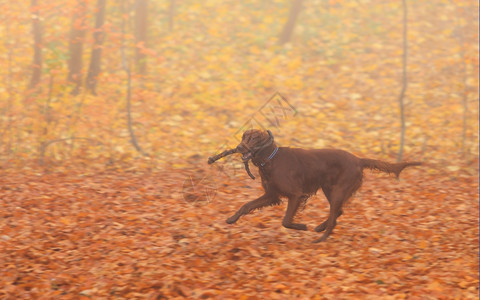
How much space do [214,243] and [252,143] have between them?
4.35 ft

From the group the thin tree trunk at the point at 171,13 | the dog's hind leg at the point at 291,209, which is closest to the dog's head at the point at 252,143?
the dog's hind leg at the point at 291,209

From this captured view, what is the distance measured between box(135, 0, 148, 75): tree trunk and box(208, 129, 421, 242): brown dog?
8001 mm

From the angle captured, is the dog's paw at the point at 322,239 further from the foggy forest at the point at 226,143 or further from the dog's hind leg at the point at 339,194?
the foggy forest at the point at 226,143

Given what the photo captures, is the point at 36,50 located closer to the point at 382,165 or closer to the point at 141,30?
the point at 141,30

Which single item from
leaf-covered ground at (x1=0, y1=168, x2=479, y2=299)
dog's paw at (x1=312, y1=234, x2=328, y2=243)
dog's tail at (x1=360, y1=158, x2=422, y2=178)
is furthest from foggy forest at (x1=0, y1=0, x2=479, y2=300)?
dog's tail at (x1=360, y1=158, x2=422, y2=178)

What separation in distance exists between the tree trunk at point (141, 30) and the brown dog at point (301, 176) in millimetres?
8001

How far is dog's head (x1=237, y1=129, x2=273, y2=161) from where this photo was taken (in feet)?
19.3

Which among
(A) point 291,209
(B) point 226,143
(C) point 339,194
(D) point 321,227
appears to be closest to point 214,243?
(A) point 291,209

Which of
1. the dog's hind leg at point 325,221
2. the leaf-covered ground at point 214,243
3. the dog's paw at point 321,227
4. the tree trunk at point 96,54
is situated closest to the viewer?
the leaf-covered ground at point 214,243

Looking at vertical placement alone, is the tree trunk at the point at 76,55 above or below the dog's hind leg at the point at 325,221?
above

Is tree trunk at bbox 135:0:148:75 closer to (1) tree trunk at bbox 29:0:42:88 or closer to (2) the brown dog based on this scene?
(1) tree trunk at bbox 29:0:42:88

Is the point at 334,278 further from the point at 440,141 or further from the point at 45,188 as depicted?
the point at 440,141

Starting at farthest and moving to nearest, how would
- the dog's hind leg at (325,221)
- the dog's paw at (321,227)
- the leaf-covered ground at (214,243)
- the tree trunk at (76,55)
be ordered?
the tree trunk at (76,55) → the dog's paw at (321,227) → the dog's hind leg at (325,221) → the leaf-covered ground at (214,243)

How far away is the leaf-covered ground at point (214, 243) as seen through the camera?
504cm
